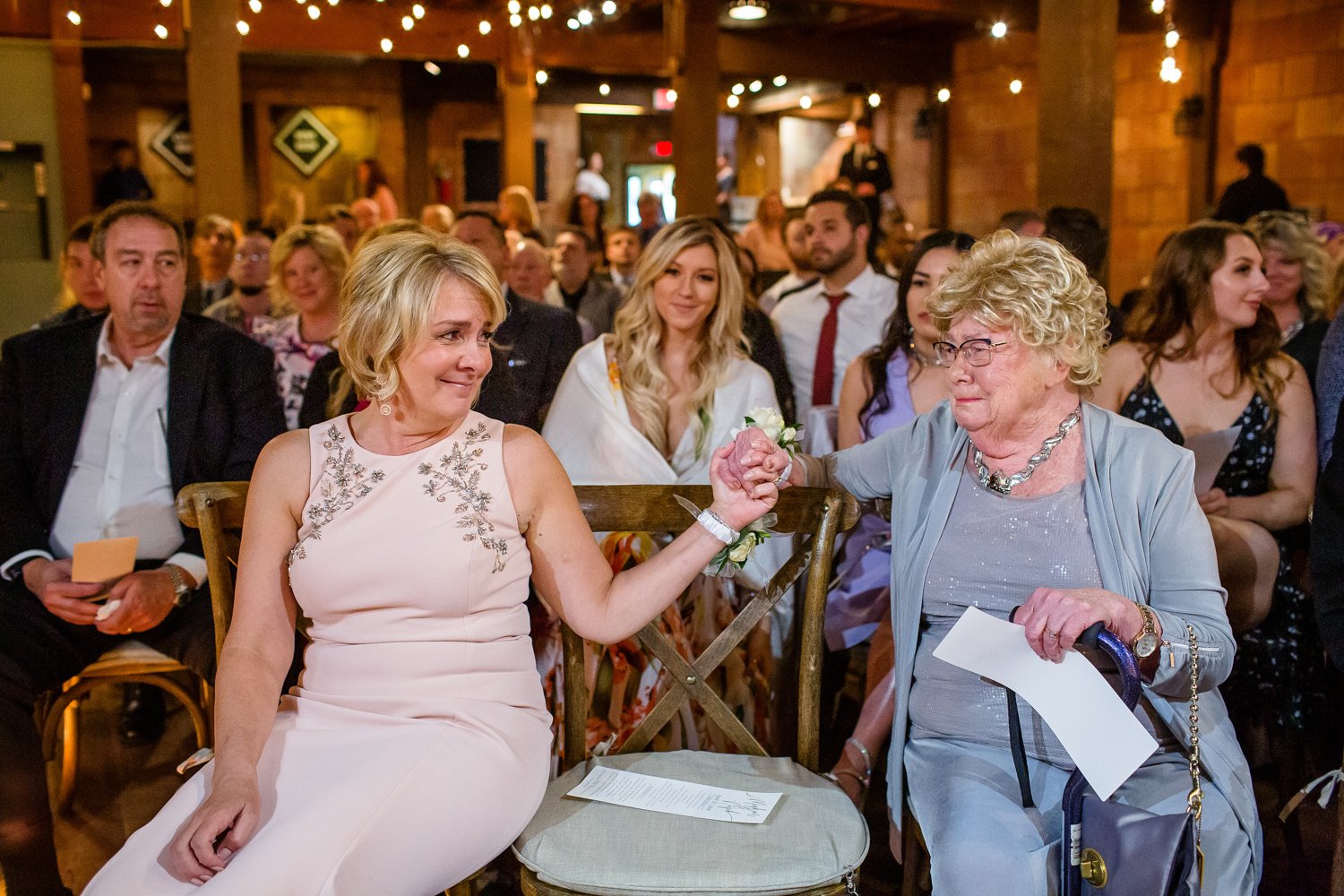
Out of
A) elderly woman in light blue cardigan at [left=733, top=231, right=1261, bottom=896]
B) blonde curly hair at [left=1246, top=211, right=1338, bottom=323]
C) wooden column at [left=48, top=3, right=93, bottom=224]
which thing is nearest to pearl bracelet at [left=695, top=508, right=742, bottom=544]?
elderly woman in light blue cardigan at [left=733, top=231, right=1261, bottom=896]

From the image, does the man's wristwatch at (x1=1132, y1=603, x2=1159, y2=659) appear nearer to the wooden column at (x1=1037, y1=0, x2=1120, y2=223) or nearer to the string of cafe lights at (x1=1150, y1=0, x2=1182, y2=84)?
the wooden column at (x1=1037, y1=0, x2=1120, y2=223)

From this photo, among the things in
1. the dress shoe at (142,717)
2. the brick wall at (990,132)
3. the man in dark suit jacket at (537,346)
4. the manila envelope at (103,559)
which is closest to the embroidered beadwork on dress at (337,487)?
the manila envelope at (103,559)

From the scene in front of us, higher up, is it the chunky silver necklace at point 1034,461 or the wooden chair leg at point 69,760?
the chunky silver necklace at point 1034,461

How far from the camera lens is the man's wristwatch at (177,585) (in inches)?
110

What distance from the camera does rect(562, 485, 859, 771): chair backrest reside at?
2.28 m

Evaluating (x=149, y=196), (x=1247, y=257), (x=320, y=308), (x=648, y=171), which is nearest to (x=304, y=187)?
(x=149, y=196)

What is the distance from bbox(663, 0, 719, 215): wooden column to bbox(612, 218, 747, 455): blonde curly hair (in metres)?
6.91

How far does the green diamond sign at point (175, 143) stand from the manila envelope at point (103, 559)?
13804 mm

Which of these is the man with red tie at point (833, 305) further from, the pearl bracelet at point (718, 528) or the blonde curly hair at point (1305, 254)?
the pearl bracelet at point (718, 528)

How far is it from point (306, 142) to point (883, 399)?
45.4 feet

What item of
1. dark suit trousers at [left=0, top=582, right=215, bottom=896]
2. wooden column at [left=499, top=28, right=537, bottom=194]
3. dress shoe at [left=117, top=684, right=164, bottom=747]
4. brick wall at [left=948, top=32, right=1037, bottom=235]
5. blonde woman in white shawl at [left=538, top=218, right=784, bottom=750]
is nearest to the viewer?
dark suit trousers at [left=0, top=582, right=215, bottom=896]

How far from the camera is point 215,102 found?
339 inches

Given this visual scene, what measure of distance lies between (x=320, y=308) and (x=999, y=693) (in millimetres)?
3107

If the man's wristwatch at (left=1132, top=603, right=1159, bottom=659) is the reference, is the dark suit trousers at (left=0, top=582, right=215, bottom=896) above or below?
below
